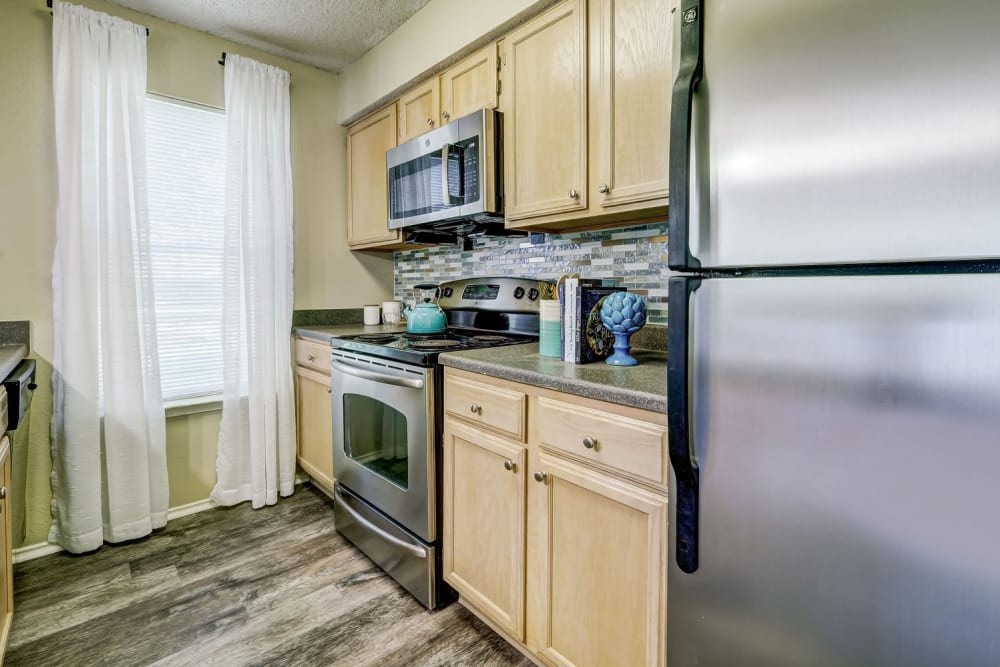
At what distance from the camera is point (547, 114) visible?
1.74 metres

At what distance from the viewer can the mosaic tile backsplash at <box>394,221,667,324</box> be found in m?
1.77

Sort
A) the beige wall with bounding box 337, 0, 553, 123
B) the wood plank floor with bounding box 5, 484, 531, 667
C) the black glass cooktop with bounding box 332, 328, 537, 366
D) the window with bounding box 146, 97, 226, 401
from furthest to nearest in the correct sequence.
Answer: the window with bounding box 146, 97, 226, 401 → the beige wall with bounding box 337, 0, 553, 123 → the black glass cooktop with bounding box 332, 328, 537, 366 → the wood plank floor with bounding box 5, 484, 531, 667

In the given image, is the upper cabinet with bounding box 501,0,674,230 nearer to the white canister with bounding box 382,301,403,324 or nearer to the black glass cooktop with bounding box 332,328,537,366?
the black glass cooktop with bounding box 332,328,537,366

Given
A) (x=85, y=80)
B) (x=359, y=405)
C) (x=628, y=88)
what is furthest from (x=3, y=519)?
(x=628, y=88)

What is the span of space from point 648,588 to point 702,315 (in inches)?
25.3

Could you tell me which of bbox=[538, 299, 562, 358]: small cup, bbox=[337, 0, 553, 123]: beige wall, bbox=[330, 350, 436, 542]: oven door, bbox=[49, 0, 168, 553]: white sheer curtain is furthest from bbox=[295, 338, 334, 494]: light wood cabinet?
bbox=[337, 0, 553, 123]: beige wall

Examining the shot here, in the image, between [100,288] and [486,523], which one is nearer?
[486,523]

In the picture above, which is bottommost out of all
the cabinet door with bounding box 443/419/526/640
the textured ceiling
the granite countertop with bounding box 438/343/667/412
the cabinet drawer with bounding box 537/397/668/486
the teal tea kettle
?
the cabinet door with bounding box 443/419/526/640

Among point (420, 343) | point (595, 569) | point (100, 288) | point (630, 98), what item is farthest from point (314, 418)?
point (630, 98)

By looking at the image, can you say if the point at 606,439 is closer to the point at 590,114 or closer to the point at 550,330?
the point at 550,330

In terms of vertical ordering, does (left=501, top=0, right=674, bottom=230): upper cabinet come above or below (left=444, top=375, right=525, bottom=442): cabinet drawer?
above

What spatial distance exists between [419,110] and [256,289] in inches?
48.7

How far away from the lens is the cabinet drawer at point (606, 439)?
1.06 m

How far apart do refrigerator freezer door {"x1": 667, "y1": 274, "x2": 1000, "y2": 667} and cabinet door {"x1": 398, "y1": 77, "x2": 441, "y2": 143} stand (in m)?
1.81
